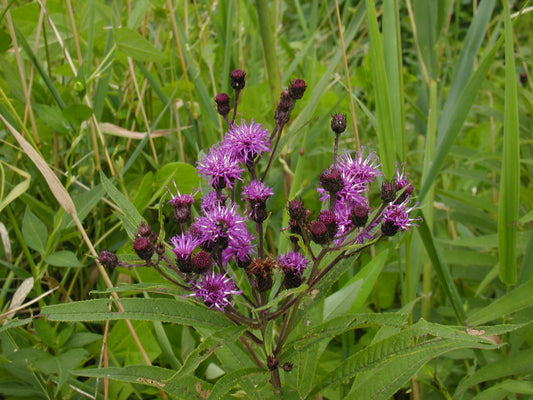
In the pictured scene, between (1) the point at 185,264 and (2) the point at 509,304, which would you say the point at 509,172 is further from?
(1) the point at 185,264

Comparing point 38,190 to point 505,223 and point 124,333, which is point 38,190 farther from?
point 505,223

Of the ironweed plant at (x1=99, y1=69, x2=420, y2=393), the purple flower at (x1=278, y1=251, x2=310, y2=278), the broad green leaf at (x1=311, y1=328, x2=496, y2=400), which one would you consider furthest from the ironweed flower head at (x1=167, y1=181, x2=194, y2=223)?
the broad green leaf at (x1=311, y1=328, x2=496, y2=400)

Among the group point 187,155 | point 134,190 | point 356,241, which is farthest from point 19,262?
point 356,241

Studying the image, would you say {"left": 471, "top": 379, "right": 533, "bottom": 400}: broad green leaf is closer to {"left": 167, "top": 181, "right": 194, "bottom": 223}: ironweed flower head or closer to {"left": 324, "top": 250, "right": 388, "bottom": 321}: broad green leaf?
{"left": 324, "top": 250, "right": 388, "bottom": 321}: broad green leaf

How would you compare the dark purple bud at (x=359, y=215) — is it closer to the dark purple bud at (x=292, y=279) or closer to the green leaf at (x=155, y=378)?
the dark purple bud at (x=292, y=279)

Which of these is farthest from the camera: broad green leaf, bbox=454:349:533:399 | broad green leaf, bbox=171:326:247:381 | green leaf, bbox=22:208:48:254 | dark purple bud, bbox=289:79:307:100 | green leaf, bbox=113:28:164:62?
green leaf, bbox=113:28:164:62

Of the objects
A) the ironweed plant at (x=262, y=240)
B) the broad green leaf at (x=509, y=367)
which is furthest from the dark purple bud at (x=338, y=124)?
the broad green leaf at (x=509, y=367)
